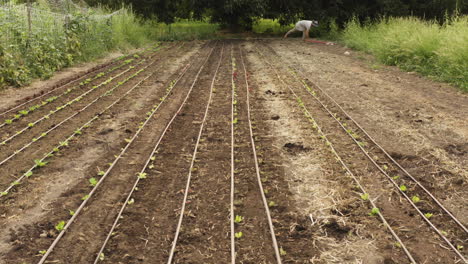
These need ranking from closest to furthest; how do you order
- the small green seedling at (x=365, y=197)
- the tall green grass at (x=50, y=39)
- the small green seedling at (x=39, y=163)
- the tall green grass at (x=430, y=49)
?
the small green seedling at (x=365, y=197), the small green seedling at (x=39, y=163), the tall green grass at (x=50, y=39), the tall green grass at (x=430, y=49)

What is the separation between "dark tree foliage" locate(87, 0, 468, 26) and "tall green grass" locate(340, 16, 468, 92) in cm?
1011

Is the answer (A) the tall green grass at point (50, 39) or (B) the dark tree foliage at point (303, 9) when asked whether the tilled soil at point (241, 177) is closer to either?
(A) the tall green grass at point (50, 39)

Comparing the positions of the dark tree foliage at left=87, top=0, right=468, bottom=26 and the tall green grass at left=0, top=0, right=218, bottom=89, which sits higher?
the dark tree foliage at left=87, top=0, right=468, bottom=26

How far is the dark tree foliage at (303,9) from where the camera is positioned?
Answer: 2497 centimetres

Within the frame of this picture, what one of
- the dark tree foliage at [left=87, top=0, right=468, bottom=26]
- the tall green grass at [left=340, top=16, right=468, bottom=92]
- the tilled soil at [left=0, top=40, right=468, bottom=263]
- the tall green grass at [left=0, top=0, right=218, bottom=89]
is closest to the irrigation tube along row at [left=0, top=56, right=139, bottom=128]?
the tilled soil at [left=0, top=40, right=468, bottom=263]

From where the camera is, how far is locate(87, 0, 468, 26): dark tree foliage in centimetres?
2497

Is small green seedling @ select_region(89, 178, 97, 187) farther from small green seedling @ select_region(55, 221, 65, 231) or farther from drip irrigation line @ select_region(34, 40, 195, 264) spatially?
small green seedling @ select_region(55, 221, 65, 231)

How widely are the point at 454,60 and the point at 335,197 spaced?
7.74 meters

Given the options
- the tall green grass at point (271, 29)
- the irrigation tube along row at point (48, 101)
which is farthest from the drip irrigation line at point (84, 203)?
the tall green grass at point (271, 29)

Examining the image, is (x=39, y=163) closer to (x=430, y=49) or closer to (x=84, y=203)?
(x=84, y=203)

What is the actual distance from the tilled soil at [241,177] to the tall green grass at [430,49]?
3.75 ft

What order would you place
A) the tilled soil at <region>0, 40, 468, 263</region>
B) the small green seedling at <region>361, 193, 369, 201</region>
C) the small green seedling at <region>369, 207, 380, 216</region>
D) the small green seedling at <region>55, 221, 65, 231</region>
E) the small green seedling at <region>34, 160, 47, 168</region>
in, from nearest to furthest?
the tilled soil at <region>0, 40, 468, 263</region>
the small green seedling at <region>55, 221, 65, 231</region>
the small green seedling at <region>369, 207, 380, 216</region>
the small green seedling at <region>361, 193, 369, 201</region>
the small green seedling at <region>34, 160, 47, 168</region>

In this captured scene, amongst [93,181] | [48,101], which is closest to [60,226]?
[93,181]

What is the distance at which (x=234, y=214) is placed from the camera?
4.32 meters
